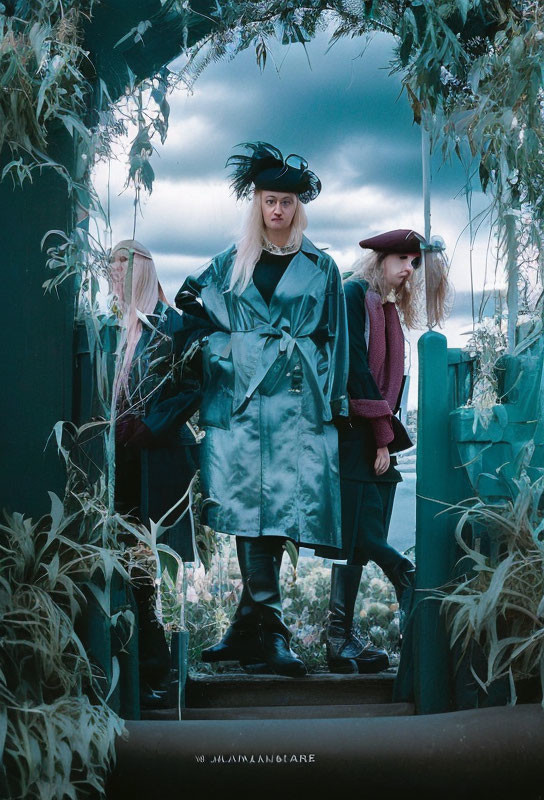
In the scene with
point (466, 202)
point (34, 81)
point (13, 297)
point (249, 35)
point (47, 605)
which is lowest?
point (47, 605)

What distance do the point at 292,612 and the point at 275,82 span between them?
81.6 inches

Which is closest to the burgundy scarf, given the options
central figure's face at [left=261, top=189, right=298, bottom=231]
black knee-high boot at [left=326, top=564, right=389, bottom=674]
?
central figure's face at [left=261, top=189, right=298, bottom=231]

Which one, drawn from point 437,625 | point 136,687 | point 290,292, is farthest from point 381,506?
point 136,687

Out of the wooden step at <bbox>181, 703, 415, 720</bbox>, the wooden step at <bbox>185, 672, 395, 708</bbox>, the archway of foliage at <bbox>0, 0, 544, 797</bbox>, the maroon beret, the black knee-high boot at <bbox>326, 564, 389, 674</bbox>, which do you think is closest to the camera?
the archway of foliage at <bbox>0, 0, 544, 797</bbox>

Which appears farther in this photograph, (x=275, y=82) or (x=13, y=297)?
(x=275, y=82)

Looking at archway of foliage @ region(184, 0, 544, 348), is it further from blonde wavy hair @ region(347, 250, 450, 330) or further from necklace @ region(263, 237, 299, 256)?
necklace @ region(263, 237, 299, 256)

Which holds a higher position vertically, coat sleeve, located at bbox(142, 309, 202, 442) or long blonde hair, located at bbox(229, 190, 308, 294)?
long blonde hair, located at bbox(229, 190, 308, 294)

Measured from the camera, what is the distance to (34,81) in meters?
3.21

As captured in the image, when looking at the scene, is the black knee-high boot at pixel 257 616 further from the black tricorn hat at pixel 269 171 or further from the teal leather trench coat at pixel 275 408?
the black tricorn hat at pixel 269 171

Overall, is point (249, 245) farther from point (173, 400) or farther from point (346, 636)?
point (346, 636)

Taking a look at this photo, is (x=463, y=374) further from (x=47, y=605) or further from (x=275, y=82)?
(x=47, y=605)

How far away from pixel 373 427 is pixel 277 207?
2.97ft

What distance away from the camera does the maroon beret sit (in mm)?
3727

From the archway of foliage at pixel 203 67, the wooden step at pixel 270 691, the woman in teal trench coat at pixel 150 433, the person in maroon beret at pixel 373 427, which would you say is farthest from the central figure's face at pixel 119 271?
the wooden step at pixel 270 691
